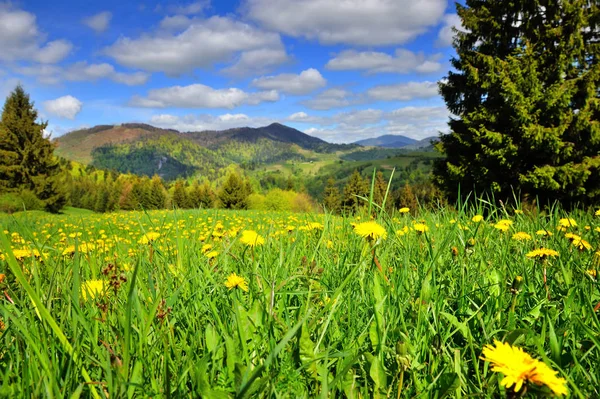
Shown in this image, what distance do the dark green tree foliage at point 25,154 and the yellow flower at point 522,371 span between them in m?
45.8

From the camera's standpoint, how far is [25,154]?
124ft

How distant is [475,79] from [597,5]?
237 inches

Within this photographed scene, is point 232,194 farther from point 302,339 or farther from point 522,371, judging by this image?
point 522,371

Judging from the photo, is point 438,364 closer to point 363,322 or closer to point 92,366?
point 363,322

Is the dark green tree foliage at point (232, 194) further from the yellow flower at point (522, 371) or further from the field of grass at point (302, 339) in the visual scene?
the yellow flower at point (522, 371)

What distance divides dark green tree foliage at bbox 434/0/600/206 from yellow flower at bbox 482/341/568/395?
16.4m

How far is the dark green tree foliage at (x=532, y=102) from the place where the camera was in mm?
15273

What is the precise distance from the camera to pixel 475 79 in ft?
55.5

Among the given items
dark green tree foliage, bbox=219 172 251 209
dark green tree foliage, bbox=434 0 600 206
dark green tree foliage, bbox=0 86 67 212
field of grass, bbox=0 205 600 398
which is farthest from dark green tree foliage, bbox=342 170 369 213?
dark green tree foliage, bbox=0 86 67 212

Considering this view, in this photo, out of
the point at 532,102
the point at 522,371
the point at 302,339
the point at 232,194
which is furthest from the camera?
the point at 232,194

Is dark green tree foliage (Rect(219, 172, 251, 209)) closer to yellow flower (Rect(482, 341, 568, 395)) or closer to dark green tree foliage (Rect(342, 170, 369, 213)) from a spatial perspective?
dark green tree foliage (Rect(342, 170, 369, 213))

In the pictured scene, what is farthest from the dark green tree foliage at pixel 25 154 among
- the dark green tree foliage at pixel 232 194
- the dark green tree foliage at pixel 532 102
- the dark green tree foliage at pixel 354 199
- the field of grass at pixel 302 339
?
the field of grass at pixel 302 339

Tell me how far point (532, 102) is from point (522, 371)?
18717 millimetres

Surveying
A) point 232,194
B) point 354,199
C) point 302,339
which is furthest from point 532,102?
point 232,194
